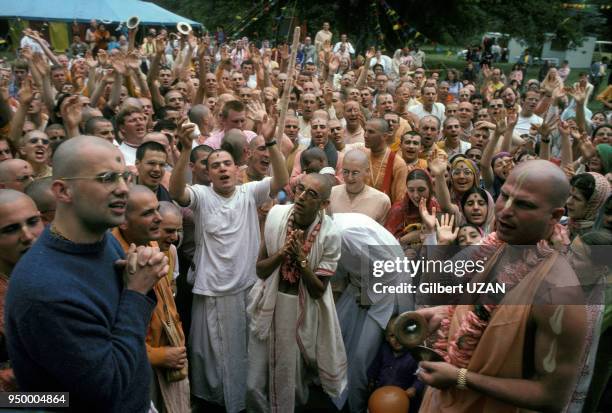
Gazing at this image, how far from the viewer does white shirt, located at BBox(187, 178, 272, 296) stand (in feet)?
13.8

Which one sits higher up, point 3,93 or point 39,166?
point 3,93

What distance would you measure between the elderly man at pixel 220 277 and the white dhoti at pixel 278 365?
0.26m

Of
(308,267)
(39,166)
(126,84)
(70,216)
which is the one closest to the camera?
(70,216)

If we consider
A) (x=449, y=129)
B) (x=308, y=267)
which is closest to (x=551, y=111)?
(x=449, y=129)

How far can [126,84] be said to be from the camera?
8.31 metres

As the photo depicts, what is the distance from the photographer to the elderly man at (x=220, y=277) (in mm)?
4211

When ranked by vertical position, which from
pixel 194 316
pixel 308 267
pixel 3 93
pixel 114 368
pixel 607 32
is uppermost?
pixel 607 32

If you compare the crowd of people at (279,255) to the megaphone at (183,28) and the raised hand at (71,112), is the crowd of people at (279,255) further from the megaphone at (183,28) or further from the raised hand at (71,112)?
the megaphone at (183,28)

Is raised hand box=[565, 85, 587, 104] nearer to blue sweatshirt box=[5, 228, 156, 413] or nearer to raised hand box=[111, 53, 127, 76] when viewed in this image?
raised hand box=[111, 53, 127, 76]

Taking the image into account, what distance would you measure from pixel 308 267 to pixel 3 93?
4.16 meters

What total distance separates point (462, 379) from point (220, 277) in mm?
2303

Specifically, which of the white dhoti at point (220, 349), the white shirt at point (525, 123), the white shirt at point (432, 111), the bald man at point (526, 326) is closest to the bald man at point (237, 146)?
the white dhoti at point (220, 349)

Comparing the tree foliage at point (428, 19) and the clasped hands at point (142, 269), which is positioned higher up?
the tree foliage at point (428, 19)

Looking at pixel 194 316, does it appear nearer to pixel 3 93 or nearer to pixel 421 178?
pixel 421 178
